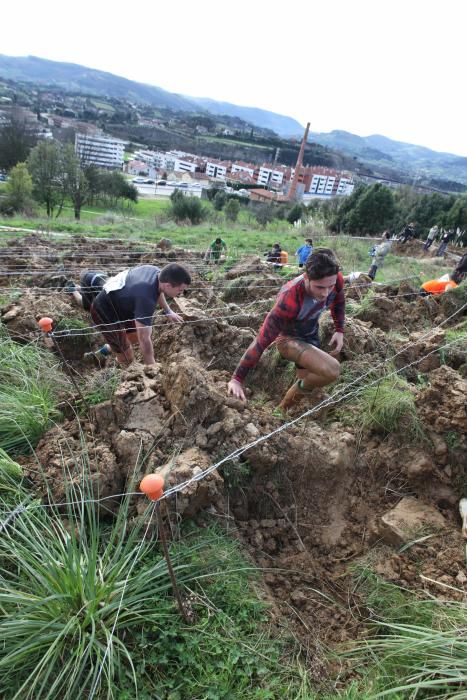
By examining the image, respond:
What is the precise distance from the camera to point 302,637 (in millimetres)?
1985

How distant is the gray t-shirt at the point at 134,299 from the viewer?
11.1 feet

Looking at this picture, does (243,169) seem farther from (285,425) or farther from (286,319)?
(285,425)

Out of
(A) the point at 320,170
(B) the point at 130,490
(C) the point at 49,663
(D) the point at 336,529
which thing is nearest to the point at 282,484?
(D) the point at 336,529

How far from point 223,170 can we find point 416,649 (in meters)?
102

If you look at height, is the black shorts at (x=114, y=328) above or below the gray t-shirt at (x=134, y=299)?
below

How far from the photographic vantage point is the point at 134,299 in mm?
3494

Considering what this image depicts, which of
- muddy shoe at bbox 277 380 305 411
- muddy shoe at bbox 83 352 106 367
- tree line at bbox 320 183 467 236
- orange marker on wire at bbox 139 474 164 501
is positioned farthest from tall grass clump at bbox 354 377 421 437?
tree line at bbox 320 183 467 236

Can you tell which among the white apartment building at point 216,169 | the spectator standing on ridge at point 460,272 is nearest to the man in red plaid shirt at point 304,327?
the spectator standing on ridge at point 460,272

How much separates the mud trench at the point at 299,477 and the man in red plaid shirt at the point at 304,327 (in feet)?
0.87

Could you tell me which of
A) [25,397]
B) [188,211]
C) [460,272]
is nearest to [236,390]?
[25,397]

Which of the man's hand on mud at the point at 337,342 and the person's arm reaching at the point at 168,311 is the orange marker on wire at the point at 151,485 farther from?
the man's hand on mud at the point at 337,342

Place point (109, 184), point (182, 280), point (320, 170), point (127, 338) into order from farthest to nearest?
point (320, 170) → point (109, 184) → point (127, 338) → point (182, 280)

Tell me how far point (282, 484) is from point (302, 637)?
0.88 metres

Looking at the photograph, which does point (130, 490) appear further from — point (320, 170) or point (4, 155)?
point (320, 170)
